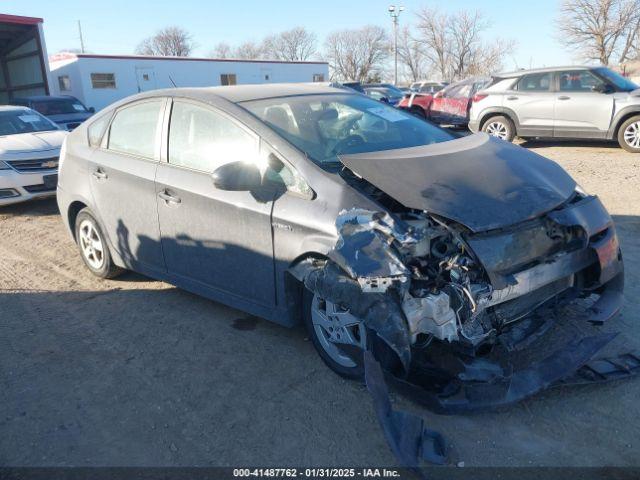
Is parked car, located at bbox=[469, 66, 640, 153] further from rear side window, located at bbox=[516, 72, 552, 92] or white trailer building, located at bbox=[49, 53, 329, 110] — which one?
white trailer building, located at bbox=[49, 53, 329, 110]

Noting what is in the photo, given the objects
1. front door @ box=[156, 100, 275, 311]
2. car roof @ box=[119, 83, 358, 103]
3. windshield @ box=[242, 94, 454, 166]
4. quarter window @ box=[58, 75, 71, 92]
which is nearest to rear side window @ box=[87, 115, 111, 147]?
car roof @ box=[119, 83, 358, 103]

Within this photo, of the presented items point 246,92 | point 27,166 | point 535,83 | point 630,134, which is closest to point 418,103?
point 535,83

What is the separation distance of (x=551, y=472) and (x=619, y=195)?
19.2ft

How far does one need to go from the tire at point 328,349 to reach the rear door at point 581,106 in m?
9.54

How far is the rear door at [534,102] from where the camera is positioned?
11.1 m

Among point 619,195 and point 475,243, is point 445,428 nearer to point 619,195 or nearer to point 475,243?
point 475,243

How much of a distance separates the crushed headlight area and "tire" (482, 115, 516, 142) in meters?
9.15

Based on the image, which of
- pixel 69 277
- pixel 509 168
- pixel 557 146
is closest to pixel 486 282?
pixel 509 168

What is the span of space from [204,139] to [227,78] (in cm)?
2750

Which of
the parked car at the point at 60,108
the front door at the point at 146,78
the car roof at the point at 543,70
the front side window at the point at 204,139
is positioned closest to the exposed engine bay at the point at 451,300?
the front side window at the point at 204,139

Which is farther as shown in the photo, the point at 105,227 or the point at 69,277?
the point at 69,277

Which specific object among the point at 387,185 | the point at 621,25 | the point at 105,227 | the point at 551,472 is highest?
the point at 621,25

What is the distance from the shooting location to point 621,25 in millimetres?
37156

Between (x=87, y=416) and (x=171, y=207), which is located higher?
(x=171, y=207)
